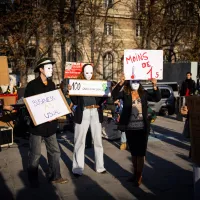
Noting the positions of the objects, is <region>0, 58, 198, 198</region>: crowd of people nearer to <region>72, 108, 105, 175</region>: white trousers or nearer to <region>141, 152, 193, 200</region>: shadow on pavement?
<region>72, 108, 105, 175</region>: white trousers

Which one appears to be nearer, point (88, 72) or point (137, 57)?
point (137, 57)

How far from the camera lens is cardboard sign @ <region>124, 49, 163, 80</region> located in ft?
16.2

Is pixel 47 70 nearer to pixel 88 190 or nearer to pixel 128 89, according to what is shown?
pixel 128 89

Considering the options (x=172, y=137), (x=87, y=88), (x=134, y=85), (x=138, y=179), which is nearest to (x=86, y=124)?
(x=87, y=88)

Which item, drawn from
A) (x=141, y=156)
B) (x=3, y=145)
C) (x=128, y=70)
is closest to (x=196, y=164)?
(x=141, y=156)

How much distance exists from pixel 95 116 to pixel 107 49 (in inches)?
1092

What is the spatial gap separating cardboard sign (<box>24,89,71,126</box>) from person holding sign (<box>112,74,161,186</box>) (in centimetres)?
96

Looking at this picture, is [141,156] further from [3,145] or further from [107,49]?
[107,49]

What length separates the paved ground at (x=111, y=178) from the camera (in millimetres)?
4469

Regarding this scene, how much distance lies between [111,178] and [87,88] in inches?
62.3

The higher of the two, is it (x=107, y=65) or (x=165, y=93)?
(x=107, y=65)

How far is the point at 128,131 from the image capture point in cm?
470

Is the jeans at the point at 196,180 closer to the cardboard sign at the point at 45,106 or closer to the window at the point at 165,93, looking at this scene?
the cardboard sign at the point at 45,106

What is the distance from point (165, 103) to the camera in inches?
584
